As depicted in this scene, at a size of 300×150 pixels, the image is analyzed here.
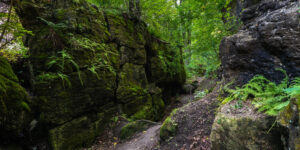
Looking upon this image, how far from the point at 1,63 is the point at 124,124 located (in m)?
4.99

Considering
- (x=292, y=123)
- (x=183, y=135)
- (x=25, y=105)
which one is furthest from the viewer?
(x=25, y=105)

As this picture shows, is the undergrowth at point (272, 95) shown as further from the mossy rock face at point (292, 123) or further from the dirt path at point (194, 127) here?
the dirt path at point (194, 127)

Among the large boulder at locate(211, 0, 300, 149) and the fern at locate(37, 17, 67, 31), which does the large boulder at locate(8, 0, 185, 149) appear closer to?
the fern at locate(37, 17, 67, 31)

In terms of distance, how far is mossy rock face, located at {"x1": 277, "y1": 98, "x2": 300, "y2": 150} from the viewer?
5.38ft

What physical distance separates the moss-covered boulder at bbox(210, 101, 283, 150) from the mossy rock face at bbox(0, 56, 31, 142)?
18.9 feet

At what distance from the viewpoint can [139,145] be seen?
501cm

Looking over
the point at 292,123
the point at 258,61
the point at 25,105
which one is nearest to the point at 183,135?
the point at 292,123

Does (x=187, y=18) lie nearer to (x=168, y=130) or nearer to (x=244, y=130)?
(x=168, y=130)

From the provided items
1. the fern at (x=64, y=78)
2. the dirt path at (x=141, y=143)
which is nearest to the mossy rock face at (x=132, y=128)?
the dirt path at (x=141, y=143)

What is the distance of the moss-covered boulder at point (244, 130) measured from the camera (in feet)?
7.05

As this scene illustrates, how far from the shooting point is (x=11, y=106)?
3979 millimetres

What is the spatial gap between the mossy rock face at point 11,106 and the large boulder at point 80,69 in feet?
1.29

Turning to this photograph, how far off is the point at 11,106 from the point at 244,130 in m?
6.26

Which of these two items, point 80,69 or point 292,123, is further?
point 80,69
